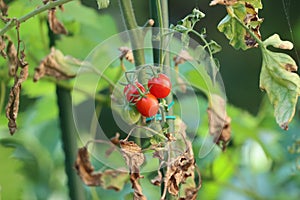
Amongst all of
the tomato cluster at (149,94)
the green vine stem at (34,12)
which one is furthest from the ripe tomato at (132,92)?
the green vine stem at (34,12)

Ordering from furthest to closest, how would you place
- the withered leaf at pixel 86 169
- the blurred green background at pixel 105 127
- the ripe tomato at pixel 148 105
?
the blurred green background at pixel 105 127, the withered leaf at pixel 86 169, the ripe tomato at pixel 148 105

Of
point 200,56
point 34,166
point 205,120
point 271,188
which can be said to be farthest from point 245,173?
point 200,56

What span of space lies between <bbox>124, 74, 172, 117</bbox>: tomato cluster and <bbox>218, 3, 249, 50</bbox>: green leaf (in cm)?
10

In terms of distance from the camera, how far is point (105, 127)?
1476 millimetres

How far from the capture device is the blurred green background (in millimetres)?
1579

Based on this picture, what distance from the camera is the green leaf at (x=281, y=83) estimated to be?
3.31 feet

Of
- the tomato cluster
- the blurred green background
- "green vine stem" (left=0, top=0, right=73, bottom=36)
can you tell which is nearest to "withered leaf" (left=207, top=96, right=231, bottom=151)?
the blurred green background

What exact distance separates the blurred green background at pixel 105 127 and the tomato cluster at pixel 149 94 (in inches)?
13.6

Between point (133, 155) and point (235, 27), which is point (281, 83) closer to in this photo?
point (235, 27)

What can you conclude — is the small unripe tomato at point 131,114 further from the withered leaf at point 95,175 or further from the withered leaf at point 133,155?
the withered leaf at point 95,175

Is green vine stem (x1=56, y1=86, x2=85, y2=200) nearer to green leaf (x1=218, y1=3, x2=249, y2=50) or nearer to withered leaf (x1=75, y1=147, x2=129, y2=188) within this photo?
withered leaf (x1=75, y1=147, x2=129, y2=188)

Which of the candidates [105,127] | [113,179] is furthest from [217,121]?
[105,127]

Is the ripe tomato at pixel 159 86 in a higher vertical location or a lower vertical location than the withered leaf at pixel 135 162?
A: higher

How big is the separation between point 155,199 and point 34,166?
0.47 metres
